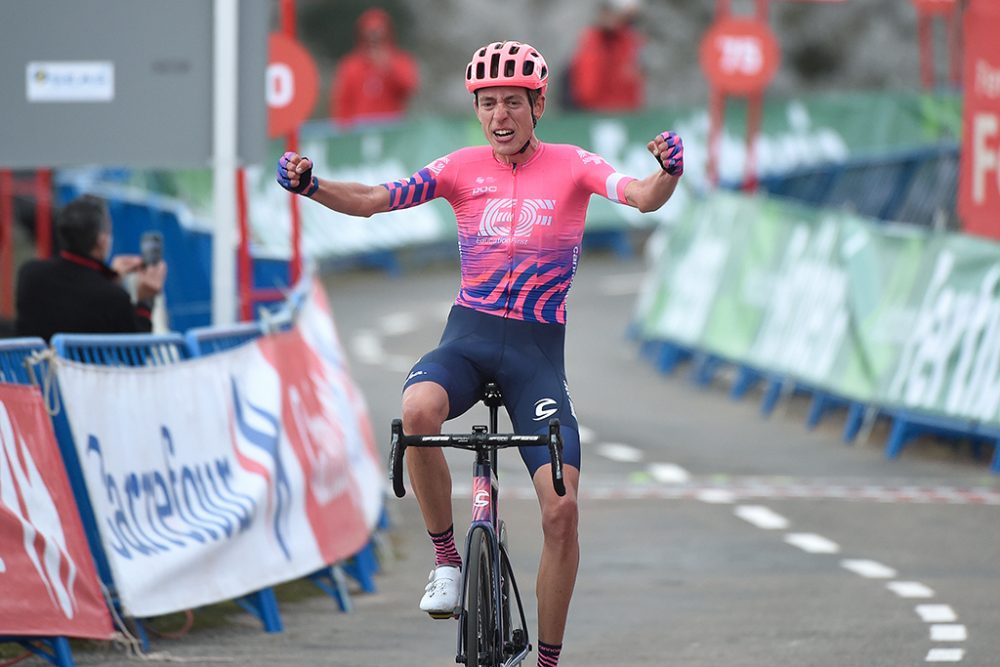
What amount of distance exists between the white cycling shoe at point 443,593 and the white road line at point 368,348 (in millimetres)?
12488

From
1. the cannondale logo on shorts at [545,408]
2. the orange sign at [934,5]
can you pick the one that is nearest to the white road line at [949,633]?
the cannondale logo on shorts at [545,408]

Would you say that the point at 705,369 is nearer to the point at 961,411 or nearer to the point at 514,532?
the point at 961,411

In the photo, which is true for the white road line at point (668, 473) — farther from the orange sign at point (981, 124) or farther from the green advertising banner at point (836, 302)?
the orange sign at point (981, 124)

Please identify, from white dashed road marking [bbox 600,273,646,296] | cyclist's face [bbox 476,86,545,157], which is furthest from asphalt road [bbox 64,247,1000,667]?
white dashed road marking [bbox 600,273,646,296]

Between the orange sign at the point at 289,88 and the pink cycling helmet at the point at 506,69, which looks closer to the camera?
the pink cycling helmet at the point at 506,69

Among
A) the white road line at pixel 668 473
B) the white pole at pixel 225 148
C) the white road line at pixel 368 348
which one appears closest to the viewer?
the white pole at pixel 225 148

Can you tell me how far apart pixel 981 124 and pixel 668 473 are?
3735 millimetres

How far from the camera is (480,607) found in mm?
7039

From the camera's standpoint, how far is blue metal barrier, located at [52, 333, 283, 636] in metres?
8.42

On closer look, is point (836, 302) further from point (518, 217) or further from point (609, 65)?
point (609, 65)

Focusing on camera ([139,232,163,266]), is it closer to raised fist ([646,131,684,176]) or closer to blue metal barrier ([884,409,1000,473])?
raised fist ([646,131,684,176])

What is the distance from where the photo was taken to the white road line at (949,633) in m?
9.38

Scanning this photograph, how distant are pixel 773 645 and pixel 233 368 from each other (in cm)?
301

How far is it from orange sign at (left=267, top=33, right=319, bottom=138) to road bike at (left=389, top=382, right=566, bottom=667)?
6489 millimetres
